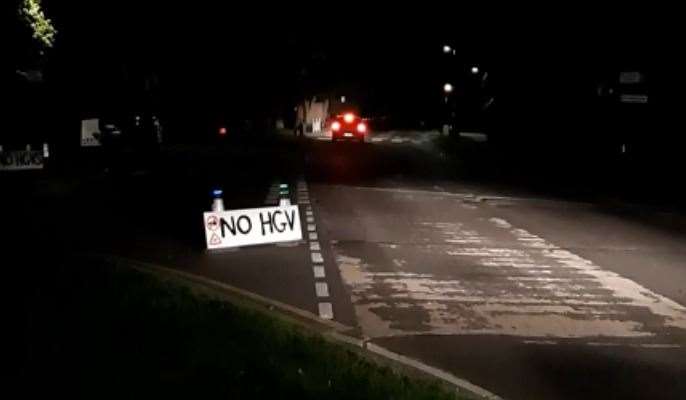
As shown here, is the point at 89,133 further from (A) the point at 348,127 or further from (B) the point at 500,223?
(A) the point at 348,127

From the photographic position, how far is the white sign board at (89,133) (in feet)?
107

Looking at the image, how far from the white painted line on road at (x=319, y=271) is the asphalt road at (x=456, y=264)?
0.08 metres

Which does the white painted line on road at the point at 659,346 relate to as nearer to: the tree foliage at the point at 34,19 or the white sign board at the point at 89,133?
the tree foliage at the point at 34,19

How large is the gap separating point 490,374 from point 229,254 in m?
6.75

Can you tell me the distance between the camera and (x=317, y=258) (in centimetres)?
1407

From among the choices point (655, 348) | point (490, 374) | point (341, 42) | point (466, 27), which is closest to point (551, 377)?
point (490, 374)

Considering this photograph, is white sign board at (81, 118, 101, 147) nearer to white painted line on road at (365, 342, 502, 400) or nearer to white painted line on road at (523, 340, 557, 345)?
white painted line on road at (365, 342, 502, 400)

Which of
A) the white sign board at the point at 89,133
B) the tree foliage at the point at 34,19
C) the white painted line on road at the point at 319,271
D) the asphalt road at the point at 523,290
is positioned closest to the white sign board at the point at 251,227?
the asphalt road at the point at 523,290

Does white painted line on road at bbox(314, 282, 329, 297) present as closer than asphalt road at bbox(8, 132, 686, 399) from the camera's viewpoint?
No

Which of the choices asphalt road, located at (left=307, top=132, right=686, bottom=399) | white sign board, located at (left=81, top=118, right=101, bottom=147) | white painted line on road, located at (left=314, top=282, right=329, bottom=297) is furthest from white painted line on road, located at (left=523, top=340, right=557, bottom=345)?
white sign board, located at (left=81, top=118, right=101, bottom=147)

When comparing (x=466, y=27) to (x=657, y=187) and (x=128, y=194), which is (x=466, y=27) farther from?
(x=128, y=194)

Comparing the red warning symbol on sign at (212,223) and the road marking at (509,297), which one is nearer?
the road marking at (509,297)

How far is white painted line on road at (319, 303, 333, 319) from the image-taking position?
1010cm

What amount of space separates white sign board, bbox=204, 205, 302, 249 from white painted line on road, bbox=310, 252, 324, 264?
835 millimetres
